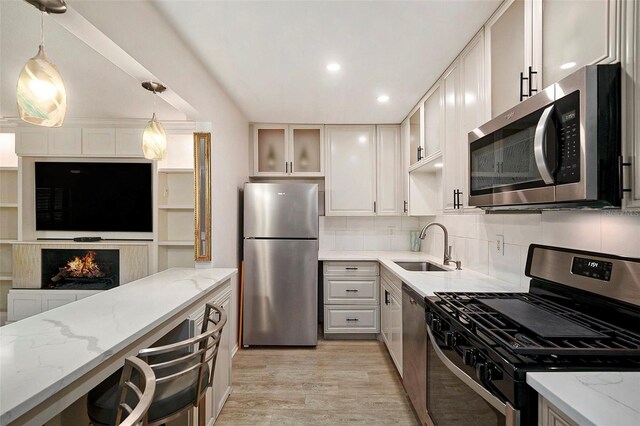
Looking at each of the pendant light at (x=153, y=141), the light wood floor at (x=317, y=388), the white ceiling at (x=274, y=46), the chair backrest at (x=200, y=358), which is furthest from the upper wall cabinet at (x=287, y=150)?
the chair backrest at (x=200, y=358)

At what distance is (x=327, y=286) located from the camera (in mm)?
3275

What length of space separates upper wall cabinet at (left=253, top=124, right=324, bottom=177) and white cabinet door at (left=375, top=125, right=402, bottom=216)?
722mm

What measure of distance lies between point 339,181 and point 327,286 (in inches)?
49.5

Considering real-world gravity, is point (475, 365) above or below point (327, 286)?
above

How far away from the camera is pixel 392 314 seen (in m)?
2.66

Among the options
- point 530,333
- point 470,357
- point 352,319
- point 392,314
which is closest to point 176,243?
point 352,319

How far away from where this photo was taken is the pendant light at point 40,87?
1.07 m

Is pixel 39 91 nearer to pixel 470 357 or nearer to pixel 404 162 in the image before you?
pixel 470 357

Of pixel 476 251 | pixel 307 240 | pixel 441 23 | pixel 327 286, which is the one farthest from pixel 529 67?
pixel 327 286

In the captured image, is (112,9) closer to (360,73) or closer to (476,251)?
(360,73)

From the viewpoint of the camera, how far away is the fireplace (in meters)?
2.98

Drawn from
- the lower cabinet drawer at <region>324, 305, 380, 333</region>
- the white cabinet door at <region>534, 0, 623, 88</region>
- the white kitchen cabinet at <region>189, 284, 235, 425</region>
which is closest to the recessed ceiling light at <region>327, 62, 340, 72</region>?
the white cabinet door at <region>534, 0, 623, 88</region>

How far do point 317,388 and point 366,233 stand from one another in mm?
1988

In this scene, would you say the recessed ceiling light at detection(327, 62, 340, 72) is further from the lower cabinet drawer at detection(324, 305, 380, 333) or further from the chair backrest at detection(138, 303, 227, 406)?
the lower cabinet drawer at detection(324, 305, 380, 333)
